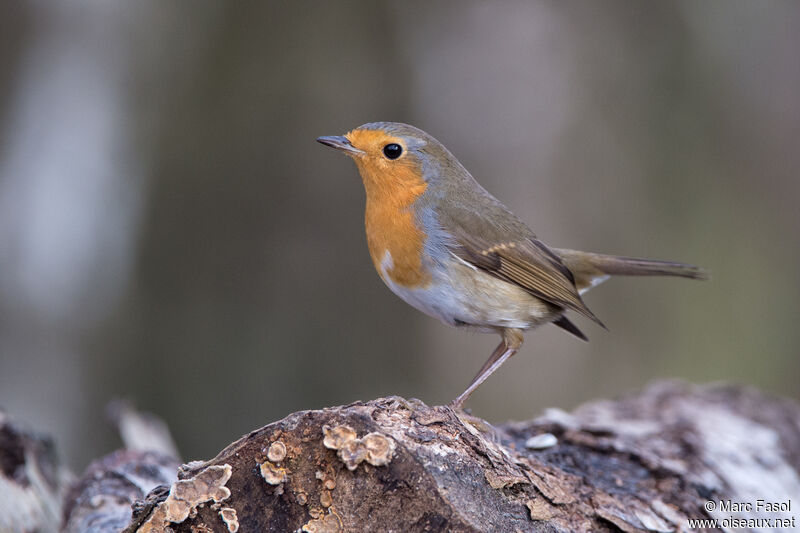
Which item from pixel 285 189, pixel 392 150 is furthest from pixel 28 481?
pixel 285 189

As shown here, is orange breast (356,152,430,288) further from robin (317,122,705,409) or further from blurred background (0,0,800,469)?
blurred background (0,0,800,469)

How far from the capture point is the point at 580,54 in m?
6.15

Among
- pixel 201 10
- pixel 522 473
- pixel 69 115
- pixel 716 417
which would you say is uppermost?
pixel 201 10

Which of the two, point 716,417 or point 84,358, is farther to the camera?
point 84,358

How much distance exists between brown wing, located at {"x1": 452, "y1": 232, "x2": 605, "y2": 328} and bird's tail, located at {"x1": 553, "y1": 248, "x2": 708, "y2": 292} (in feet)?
0.89

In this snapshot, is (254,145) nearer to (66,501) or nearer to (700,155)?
(66,501)

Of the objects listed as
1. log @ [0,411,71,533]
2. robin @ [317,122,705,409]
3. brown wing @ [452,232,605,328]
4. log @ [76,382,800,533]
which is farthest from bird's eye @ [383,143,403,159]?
log @ [0,411,71,533]

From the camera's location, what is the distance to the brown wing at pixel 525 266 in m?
3.01

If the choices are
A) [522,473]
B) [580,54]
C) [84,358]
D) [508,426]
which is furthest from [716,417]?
[84,358]

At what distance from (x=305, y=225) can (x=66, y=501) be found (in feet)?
10.6

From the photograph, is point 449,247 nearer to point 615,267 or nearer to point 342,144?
point 342,144

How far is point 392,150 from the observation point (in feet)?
10.3

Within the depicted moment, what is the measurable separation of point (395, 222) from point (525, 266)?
1.92 ft

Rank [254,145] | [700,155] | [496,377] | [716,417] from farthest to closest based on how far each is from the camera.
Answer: [700,155] < [496,377] < [254,145] < [716,417]
